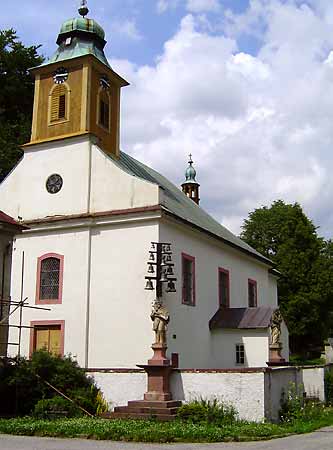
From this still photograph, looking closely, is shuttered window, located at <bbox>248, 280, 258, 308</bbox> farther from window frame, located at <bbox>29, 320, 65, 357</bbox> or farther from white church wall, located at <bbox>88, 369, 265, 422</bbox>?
white church wall, located at <bbox>88, 369, 265, 422</bbox>

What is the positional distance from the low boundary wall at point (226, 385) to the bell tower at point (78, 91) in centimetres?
1039

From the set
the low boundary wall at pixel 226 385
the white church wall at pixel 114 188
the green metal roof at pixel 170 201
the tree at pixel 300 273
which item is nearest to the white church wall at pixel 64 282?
the white church wall at pixel 114 188

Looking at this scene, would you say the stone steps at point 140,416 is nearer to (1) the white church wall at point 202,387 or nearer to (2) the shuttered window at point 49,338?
(1) the white church wall at point 202,387

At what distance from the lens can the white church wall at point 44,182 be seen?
80.0ft

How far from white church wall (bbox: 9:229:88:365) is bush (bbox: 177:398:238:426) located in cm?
701

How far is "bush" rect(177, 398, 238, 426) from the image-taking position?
52.7ft

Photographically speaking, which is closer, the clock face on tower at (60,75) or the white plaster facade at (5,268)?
the white plaster facade at (5,268)

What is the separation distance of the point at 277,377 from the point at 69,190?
1135 centimetres

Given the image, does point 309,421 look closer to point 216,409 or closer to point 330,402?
point 216,409

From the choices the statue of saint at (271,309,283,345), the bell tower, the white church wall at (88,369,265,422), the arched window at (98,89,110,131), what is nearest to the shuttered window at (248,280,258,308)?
the statue of saint at (271,309,283,345)

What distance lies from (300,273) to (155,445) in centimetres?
3461

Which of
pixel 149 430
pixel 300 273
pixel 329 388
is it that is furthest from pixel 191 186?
pixel 149 430

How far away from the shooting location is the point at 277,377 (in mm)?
17531

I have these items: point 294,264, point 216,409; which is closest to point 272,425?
point 216,409
